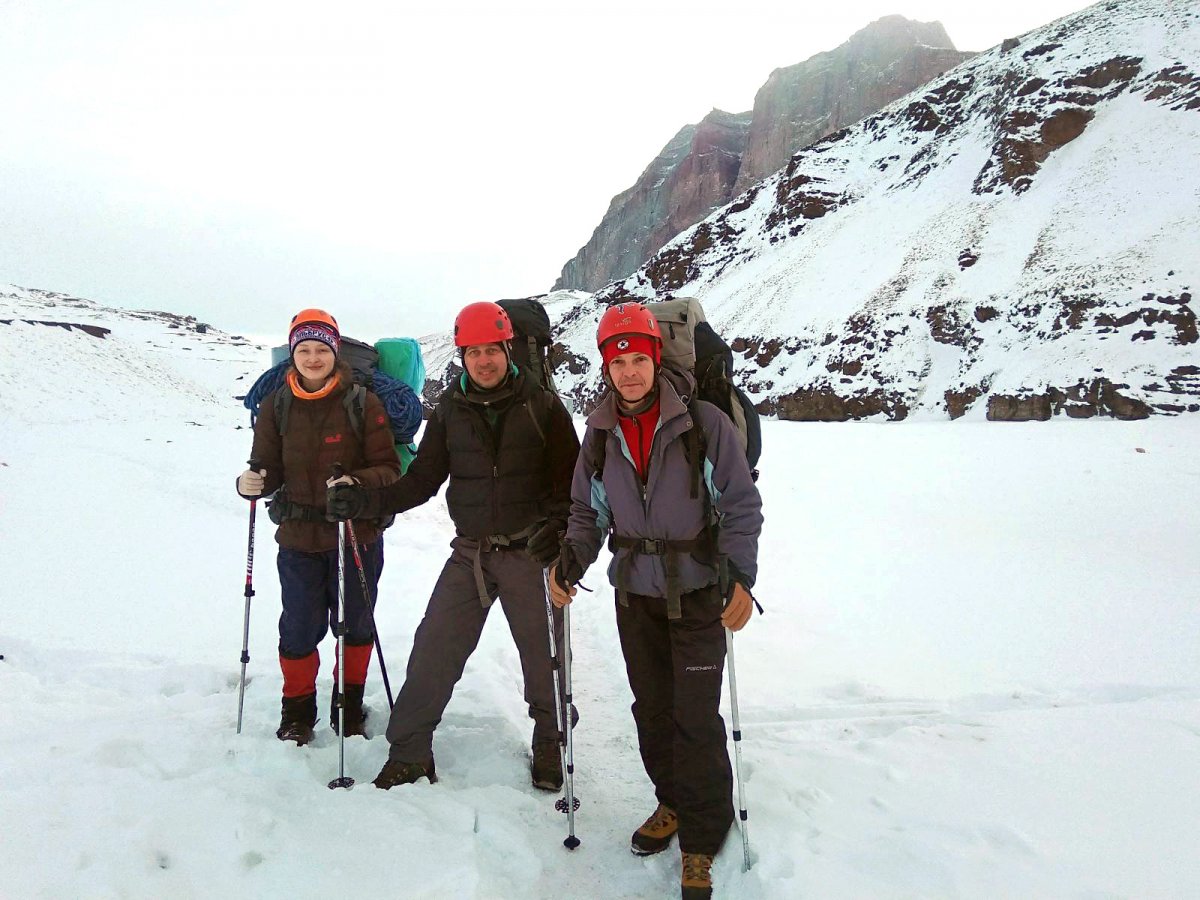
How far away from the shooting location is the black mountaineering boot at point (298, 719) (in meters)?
4.02

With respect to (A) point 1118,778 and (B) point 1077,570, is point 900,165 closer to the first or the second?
(B) point 1077,570

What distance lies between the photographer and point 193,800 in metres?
3.08

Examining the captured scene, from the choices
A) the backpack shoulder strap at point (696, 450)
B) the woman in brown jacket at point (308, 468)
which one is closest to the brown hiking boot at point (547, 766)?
the woman in brown jacket at point (308, 468)

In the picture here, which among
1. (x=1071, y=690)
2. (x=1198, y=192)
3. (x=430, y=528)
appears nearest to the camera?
(x=1071, y=690)

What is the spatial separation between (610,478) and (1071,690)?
15.1ft

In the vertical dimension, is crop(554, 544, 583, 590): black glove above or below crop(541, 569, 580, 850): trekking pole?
above

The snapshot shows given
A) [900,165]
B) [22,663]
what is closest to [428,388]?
[900,165]

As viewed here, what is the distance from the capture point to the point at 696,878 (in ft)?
9.79

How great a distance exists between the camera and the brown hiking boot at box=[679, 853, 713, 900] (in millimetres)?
2961

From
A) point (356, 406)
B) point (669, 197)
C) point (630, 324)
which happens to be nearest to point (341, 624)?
point (356, 406)

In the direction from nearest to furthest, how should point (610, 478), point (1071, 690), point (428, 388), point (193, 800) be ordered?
point (193, 800), point (610, 478), point (1071, 690), point (428, 388)

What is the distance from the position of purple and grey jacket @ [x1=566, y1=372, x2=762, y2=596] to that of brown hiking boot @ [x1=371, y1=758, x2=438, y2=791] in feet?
5.57

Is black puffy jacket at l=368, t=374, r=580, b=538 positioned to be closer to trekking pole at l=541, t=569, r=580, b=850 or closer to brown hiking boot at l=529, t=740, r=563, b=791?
trekking pole at l=541, t=569, r=580, b=850

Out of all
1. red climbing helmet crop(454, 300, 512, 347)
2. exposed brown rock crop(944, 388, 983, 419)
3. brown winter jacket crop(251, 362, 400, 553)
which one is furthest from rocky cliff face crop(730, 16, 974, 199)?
brown winter jacket crop(251, 362, 400, 553)
